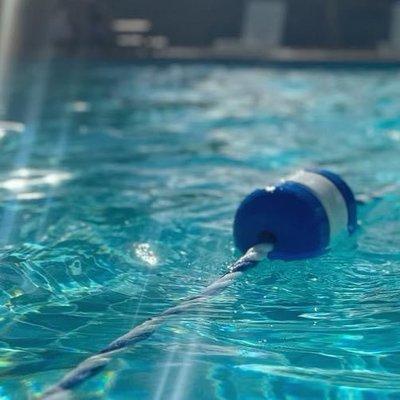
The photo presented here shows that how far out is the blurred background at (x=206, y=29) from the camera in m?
15.7

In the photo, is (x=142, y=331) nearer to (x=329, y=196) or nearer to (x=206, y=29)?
(x=329, y=196)

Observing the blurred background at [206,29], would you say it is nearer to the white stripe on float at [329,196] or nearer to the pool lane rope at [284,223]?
the white stripe on float at [329,196]

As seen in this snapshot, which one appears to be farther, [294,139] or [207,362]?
[294,139]

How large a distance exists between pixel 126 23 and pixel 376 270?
549 inches

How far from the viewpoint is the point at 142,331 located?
2.55 m

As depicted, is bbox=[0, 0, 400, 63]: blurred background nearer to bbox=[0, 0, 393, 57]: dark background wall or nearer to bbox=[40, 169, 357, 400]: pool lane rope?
bbox=[0, 0, 393, 57]: dark background wall

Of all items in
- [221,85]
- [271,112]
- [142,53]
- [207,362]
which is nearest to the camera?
[207,362]

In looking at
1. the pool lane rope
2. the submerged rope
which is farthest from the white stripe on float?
the submerged rope

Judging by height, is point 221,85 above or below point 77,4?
below

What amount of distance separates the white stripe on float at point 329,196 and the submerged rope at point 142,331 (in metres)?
0.28

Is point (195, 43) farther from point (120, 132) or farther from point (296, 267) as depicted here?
point (296, 267)

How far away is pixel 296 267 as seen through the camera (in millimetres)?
3307

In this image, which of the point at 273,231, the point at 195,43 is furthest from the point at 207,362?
the point at 195,43

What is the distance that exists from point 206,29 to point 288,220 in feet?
51.8
